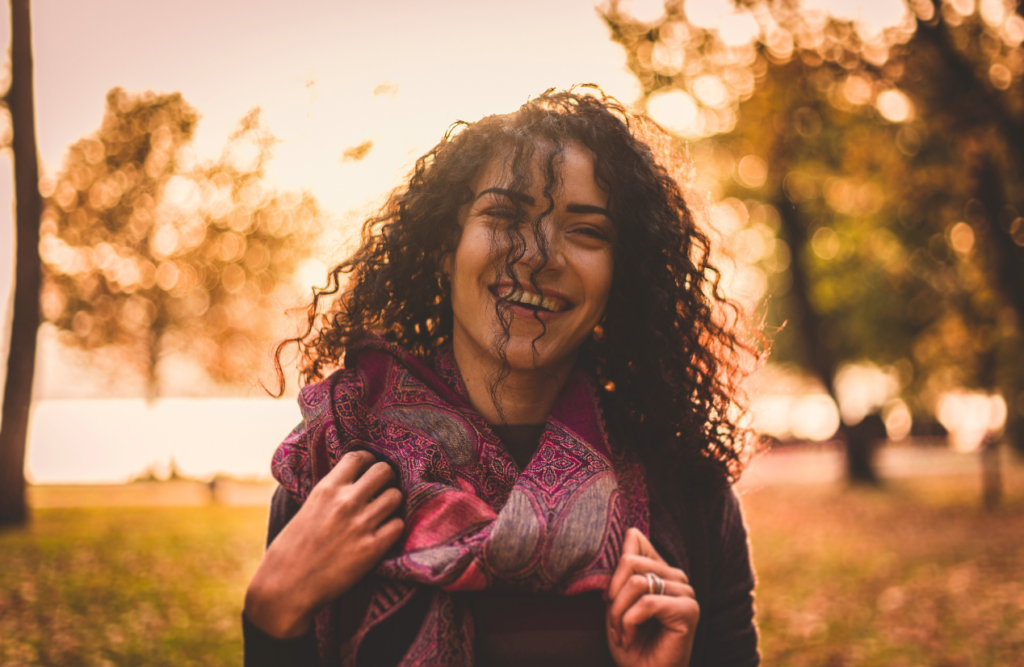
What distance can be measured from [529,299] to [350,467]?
0.59m

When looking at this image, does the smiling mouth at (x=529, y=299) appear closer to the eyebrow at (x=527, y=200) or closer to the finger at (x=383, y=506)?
the eyebrow at (x=527, y=200)

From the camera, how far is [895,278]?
1831 cm

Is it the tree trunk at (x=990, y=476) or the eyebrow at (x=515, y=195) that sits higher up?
the eyebrow at (x=515, y=195)

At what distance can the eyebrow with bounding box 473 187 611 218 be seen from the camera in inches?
69.7

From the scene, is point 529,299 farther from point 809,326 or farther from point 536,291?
point 809,326

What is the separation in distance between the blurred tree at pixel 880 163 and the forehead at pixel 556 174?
3786mm

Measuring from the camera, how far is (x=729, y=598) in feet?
6.45

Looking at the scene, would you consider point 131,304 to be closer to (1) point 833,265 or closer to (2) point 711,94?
(2) point 711,94

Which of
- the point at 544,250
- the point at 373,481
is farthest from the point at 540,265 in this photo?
the point at 373,481

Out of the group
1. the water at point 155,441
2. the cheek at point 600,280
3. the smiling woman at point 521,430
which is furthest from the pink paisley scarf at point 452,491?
the water at point 155,441

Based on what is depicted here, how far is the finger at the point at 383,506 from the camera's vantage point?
65.5 inches

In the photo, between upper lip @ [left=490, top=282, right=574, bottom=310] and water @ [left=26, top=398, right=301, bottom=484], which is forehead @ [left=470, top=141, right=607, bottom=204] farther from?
water @ [left=26, top=398, right=301, bottom=484]

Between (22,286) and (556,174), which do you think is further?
(22,286)

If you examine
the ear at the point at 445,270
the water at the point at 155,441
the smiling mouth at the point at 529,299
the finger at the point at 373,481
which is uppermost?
the ear at the point at 445,270
